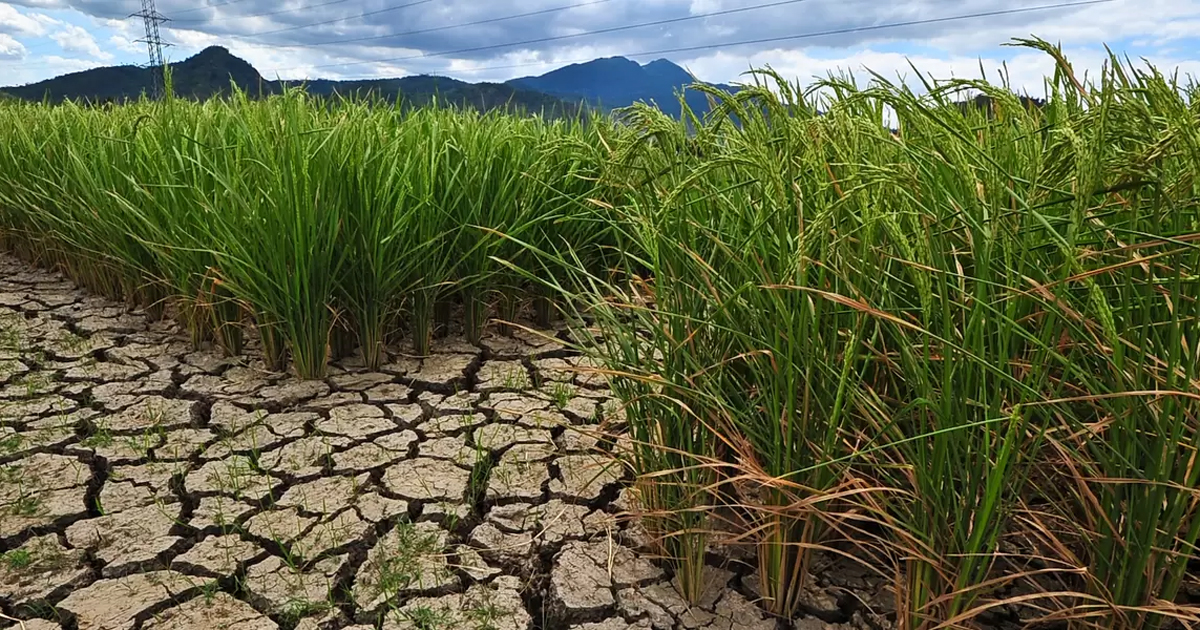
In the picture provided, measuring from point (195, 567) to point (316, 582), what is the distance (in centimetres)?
26

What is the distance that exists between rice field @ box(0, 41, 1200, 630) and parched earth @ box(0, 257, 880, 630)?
14 centimetres

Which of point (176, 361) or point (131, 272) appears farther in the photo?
point (131, 272)

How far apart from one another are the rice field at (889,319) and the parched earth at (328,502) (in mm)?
144

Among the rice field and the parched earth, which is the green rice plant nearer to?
the rice field

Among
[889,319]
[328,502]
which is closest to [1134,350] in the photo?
[889,319]

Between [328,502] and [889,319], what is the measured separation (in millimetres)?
1330

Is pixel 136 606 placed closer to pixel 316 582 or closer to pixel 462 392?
pixel 316 582

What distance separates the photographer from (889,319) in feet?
3.45

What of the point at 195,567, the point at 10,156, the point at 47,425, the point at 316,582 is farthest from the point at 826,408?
the point at 10,156

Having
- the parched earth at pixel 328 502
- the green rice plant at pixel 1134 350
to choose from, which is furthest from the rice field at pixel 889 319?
the parched earth at pixel 328 502

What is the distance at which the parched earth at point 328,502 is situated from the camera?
1.53 meters

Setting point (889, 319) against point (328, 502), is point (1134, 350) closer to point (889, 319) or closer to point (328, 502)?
point (889, 319)

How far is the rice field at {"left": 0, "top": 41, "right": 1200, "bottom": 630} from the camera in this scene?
106 centimetres

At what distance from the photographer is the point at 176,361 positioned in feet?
8.86
